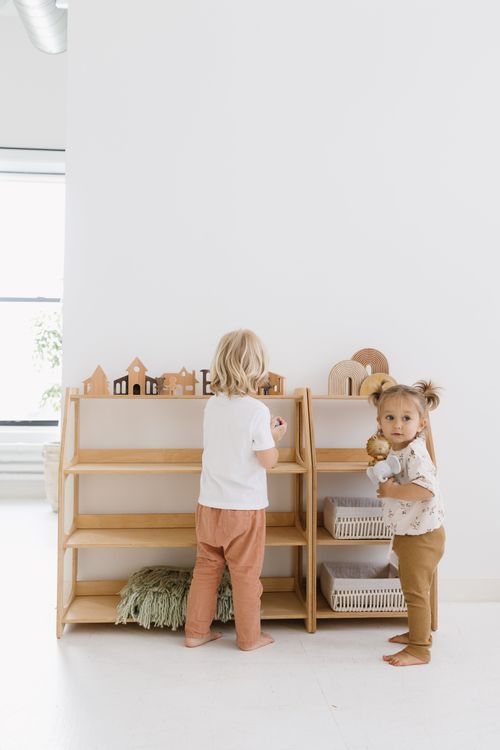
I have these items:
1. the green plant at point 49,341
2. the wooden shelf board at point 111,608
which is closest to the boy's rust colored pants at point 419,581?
the wooden shelf board at point 111,608

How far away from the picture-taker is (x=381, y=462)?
2.53 meters

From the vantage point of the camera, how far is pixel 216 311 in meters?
3.10

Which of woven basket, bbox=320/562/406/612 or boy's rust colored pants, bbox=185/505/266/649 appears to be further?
woven basket, bbox=320/562/406/612

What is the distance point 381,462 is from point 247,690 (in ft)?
3.02

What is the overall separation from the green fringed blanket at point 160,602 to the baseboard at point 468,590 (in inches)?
42.2

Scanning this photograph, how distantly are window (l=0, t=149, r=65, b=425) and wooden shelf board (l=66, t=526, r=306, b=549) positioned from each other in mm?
3040

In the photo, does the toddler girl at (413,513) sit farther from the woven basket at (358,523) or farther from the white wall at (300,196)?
the white wall at (300,196)

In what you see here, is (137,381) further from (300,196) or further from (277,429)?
(300,196)

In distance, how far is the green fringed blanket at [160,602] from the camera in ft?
8.92

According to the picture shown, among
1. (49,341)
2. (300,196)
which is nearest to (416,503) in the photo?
(300,196)

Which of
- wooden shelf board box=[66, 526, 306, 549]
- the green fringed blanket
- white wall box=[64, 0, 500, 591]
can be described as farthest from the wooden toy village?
the green fringed blanket

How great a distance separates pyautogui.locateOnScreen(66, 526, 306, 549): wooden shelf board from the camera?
273 cm

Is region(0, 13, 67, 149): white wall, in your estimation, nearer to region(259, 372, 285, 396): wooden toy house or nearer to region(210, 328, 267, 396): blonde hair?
region(259, 372, 285, 396): wooden toy house

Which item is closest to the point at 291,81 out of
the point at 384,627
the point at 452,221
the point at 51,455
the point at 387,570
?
the point at 452,221
